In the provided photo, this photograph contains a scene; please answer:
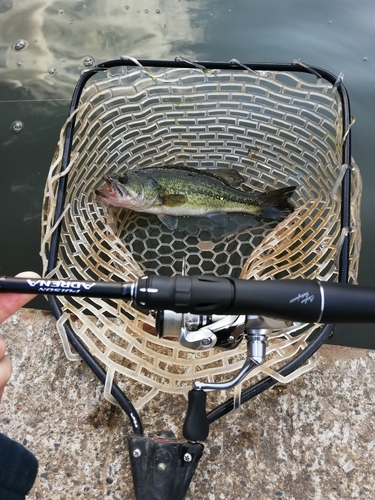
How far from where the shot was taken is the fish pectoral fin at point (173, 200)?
118 inches

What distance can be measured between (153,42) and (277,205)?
7.79ft

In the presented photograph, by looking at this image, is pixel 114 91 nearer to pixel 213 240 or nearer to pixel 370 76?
pixel 213 240

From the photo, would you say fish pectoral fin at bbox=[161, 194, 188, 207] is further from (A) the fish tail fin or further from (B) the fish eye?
(A) the fish tail fin

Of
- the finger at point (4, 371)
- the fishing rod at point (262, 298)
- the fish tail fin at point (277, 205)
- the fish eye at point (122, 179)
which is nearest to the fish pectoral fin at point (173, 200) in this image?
the fish eye at point (122, 179)

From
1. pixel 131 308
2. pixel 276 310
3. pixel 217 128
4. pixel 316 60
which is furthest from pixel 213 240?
pixel 316 60

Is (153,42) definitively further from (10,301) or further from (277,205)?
(10,301)

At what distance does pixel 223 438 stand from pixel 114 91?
2.01 m

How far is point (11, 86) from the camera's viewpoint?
386cm

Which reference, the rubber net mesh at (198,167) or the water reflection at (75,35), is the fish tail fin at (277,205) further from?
the water reflection at (75,35)

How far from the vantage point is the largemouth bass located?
2.88 metres

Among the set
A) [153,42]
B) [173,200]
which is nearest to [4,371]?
[173,200]

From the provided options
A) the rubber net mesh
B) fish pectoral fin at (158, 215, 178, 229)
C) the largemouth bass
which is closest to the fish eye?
the largemouth bass

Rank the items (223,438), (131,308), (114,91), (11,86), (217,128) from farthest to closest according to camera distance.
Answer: (11,86) < (217,128) < (114,91) < (131,308) < (223,438)

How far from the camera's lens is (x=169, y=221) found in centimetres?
308
